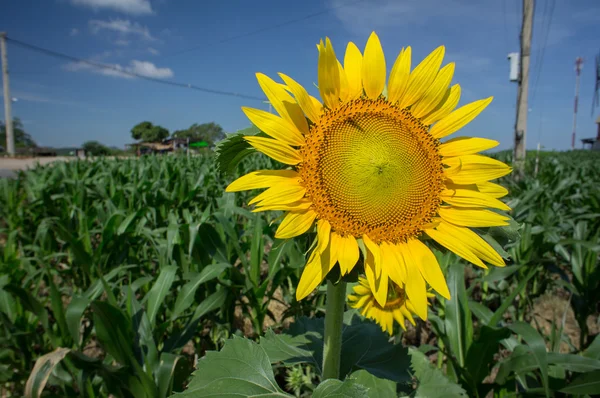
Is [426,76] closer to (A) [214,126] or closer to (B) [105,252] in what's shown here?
(B) [105,252]

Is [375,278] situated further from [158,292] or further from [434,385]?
[158,292]

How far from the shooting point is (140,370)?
6.23 feet

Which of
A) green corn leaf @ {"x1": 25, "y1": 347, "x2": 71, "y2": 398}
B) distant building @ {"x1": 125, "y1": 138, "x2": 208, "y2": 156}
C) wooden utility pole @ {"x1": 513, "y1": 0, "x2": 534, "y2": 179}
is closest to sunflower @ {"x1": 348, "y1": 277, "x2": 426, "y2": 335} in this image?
green corn leaf @ {"x1": 25, "y1": 347, "x2": 71, "y2": 398}

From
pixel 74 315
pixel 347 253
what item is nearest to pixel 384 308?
pixel 347 253

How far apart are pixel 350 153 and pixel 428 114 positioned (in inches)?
10.3

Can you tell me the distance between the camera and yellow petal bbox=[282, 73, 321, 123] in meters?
0.90

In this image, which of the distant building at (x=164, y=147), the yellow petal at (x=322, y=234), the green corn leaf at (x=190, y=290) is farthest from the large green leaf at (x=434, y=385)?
the distant building at (x=164, y=147)

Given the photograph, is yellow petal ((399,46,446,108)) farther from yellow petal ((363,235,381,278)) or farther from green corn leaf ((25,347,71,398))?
green corn leaf ((25,347,71,398))

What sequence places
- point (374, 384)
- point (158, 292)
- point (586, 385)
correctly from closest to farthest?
point (374, 384) < point (586, 385) < point (158, 292)

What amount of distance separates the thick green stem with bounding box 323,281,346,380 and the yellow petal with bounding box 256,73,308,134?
18.1 inches

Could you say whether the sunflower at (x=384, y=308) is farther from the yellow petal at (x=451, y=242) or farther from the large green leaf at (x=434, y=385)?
the yellow petal at (x=451, y=242)

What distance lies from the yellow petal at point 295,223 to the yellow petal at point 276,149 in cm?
13

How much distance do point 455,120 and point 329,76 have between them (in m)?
0.37

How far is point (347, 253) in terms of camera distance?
0.91m
